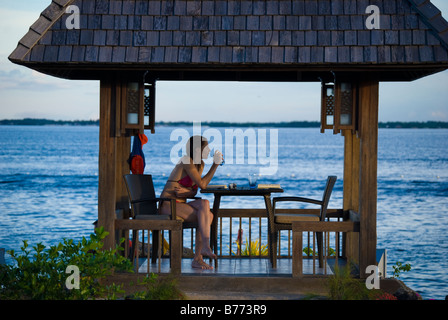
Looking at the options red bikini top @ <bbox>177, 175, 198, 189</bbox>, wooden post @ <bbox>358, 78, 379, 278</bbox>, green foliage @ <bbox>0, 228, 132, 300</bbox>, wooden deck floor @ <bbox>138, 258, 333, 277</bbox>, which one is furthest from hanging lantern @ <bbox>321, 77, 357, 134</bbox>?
green foliage @ <bbox>0, 228, 132, 300</bbox>

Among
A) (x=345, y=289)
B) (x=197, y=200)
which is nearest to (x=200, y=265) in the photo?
(x=197, y=200)

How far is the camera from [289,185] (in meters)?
47.1

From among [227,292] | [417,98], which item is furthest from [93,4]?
[417,98]

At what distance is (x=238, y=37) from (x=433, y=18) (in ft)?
6.44

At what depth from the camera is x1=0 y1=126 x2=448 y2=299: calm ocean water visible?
27094mm

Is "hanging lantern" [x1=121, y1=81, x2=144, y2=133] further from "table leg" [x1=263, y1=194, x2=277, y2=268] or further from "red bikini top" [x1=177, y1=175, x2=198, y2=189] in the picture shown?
"table leg" [x1=263, y1=194, x2=277, y2=268]

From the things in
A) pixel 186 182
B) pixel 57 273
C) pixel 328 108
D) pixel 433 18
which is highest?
pixel 433 18

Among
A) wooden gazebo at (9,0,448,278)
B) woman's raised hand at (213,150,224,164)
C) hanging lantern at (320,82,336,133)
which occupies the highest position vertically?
wooden gazebo at (9,0,448,278)

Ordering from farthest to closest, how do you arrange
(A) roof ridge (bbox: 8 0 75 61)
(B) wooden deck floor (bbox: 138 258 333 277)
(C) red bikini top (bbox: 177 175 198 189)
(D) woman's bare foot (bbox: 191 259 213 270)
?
1. (C) red bikini top (bbox: 177 175 198 189)
2. (D) woman's bare foot (bbox: 191 259 213 270)
3. (B) wooden deck floor (bbox: 138 258 333 277)
4. (A) roof ridge (bbox: 8 0 75 61)

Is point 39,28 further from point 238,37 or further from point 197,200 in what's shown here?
point 197,200

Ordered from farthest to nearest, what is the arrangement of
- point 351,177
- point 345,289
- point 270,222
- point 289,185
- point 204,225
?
point 289,185, point 351,177, point 270,222, point 204,225, point 345,289

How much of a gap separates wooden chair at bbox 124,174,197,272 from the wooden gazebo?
48cm
